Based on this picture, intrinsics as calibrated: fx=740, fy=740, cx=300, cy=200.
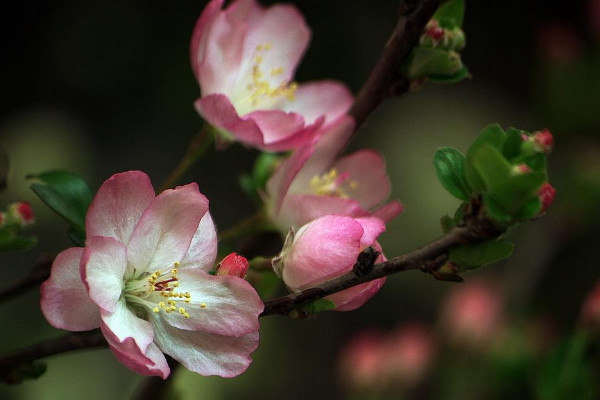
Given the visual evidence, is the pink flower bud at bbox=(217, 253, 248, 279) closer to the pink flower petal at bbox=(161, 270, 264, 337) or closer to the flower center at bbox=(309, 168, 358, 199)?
the pink flower petal at bbox=(161, 270, 264, 337)

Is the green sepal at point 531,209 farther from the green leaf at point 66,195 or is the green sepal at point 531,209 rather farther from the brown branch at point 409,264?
the green leaf at point 66,195

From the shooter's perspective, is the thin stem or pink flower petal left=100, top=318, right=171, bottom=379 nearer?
pink flower petal left=100, top=318, right=171, bottom=379

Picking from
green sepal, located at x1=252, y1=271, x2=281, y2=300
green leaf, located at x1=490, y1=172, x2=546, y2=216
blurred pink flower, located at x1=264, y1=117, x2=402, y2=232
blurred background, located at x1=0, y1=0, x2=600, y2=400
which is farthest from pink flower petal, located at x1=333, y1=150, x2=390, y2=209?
blurred background, located at x1=0, y1=0, x2=600, y2=400

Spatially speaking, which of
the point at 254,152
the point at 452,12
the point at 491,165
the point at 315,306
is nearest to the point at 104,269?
the point at 315,306

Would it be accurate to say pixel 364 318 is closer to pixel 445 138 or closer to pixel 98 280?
pixel 445 138

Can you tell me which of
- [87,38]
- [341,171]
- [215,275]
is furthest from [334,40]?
[215,275]
